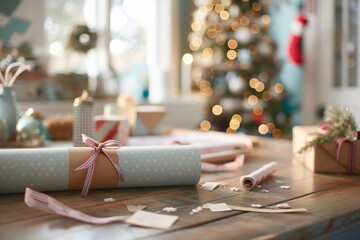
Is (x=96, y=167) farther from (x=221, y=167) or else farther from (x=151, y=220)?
(x=221, y=167)

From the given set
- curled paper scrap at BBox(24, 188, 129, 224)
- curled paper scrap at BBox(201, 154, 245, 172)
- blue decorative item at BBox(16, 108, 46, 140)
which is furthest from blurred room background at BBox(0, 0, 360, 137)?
curled paper scrap at BBox(24, 188, 129, 224)

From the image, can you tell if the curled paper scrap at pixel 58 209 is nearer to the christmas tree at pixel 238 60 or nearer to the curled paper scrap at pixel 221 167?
the curled paper scrap at pixel 221 167

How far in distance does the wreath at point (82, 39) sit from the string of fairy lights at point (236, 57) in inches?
45.0

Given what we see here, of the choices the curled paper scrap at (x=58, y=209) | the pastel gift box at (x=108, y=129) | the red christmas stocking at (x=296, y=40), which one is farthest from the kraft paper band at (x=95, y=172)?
the red christmas stocking at (x=296, y=40)

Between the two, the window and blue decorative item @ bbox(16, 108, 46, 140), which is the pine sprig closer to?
blue decorative item @ bbox(16, 108, 46, 140)

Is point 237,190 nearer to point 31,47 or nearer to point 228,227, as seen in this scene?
point 228,227

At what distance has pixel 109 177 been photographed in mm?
960

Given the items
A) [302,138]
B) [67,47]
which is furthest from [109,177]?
[67,47]

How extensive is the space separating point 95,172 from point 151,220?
0.87ft

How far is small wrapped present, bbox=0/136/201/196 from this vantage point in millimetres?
920

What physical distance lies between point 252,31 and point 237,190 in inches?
145

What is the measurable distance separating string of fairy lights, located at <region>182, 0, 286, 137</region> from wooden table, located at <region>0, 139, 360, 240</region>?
3340 mm

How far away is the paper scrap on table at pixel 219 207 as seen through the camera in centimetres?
81

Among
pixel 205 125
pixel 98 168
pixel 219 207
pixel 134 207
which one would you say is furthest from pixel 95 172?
pixel 205 125
